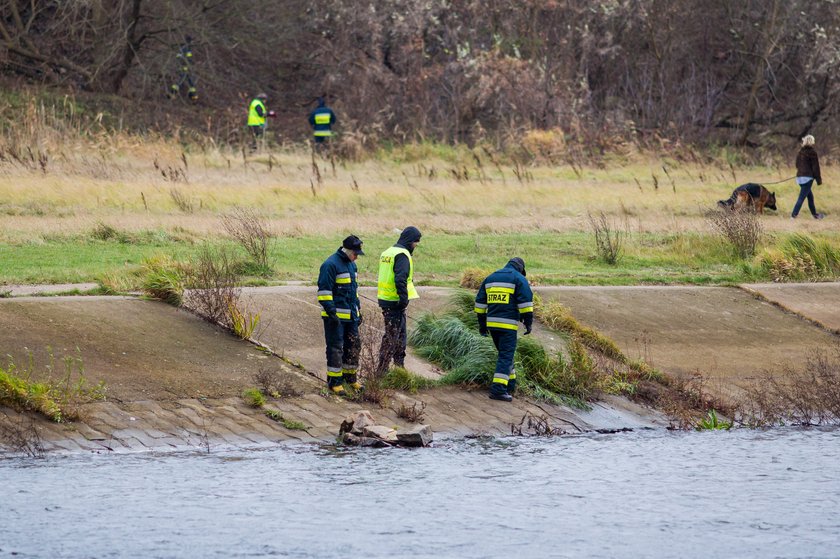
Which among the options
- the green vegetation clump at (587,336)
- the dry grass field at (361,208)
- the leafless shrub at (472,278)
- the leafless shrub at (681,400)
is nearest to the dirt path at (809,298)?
the dry grass field at (361,208)

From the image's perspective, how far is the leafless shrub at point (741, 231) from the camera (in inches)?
889

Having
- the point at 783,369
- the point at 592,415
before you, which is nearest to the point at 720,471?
the point at 592,415

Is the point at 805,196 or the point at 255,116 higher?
the point at 255,116

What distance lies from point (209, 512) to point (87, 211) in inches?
507

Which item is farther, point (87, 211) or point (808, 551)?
point (87, 211)

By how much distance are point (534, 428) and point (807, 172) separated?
14077mm

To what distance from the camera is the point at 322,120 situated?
34219 millimetres

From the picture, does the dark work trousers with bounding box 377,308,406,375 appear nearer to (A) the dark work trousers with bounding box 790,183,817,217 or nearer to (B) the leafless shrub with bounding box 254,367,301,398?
(B) the leafless shrub with bounding box 254,367,301,398

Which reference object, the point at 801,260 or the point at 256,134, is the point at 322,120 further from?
the point at 801,260

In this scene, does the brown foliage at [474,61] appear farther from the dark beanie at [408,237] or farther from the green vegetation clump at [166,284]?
the dark beanie at [408,237]

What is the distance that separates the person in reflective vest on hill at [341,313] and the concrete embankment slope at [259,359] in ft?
1.10

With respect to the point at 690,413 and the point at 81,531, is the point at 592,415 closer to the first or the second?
the point at 690,413

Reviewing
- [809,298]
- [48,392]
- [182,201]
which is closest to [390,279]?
[48,392]

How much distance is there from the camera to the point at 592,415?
49.4 ft
